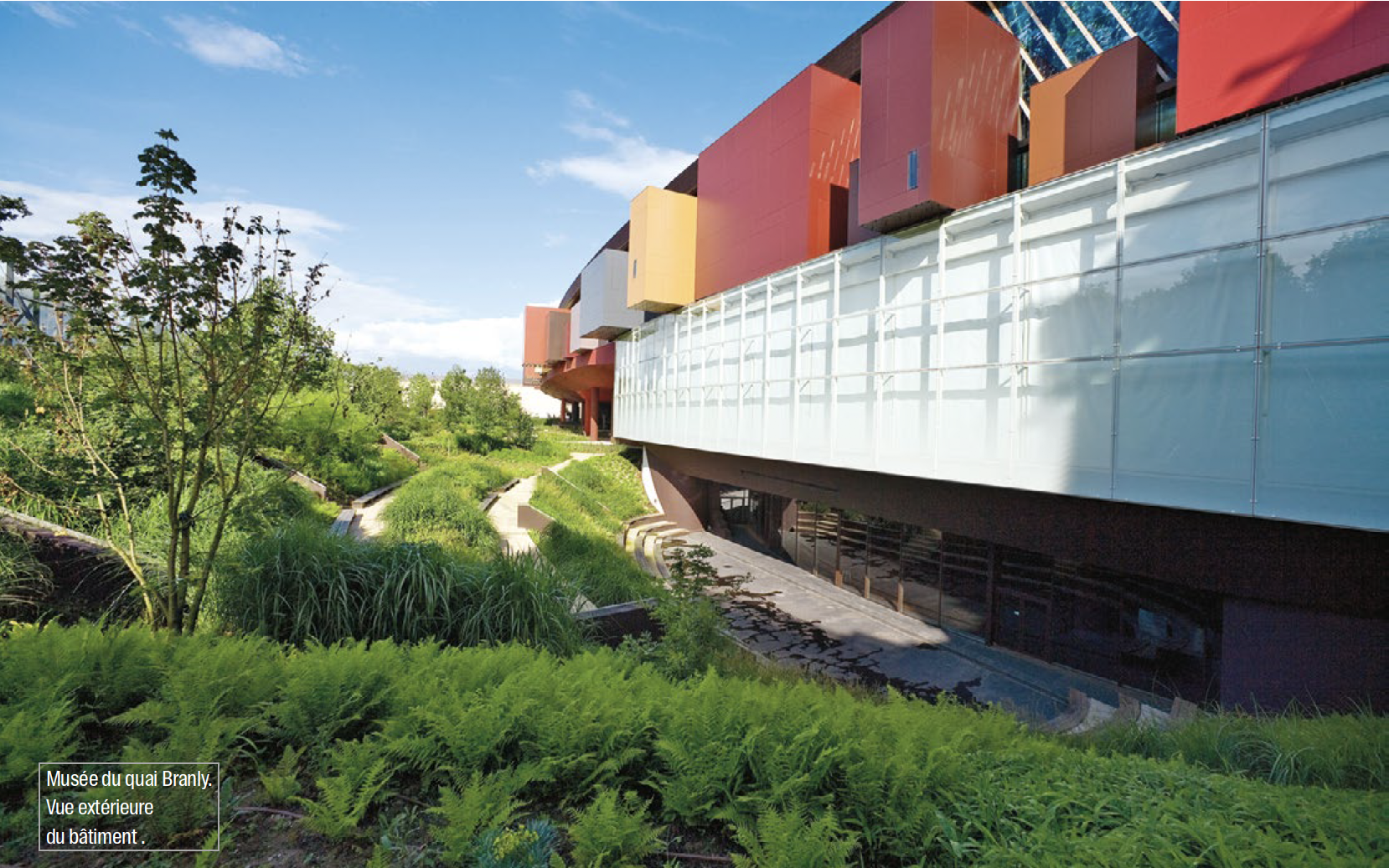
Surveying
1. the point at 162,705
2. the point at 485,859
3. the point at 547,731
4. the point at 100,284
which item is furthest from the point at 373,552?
the point at 485,859

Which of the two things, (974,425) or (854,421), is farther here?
(854,421)

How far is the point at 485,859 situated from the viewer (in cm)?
232

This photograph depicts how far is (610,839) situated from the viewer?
94.2 inches

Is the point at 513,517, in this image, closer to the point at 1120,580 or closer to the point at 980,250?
the point at 980,250

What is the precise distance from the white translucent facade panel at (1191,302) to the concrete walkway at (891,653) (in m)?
5.97

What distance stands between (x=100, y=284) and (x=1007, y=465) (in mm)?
11974

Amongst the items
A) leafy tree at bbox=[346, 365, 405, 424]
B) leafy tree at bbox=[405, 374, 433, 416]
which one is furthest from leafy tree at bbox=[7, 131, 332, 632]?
leafy tree at bbox=[405, 374, 433, 416]

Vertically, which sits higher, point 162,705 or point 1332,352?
point 1332,352

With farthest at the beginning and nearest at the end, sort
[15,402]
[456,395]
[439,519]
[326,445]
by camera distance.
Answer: [456,395] < [326,445] < [439,519] < [15,402]

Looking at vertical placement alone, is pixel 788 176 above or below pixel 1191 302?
above

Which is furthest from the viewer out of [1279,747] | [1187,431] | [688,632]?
[1187,431]

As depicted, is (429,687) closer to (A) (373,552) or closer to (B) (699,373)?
(A) (373,552)

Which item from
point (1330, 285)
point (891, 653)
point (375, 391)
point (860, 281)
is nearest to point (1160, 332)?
point (1330, 285)

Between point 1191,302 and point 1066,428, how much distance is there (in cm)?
231
